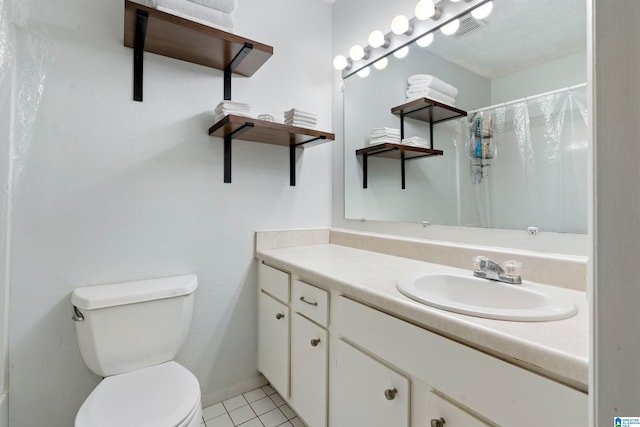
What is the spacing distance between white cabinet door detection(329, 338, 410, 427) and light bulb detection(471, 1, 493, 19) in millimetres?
1522

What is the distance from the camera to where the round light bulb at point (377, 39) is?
171 centimetres

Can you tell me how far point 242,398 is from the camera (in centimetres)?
168

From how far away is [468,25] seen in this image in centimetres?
136

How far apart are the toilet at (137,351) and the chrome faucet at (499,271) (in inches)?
45.1

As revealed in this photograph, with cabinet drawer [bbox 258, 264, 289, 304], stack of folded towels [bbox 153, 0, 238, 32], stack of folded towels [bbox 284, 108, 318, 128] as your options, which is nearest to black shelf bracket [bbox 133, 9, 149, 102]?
stack of folded towels [bbox 153, 0, 238, 32]

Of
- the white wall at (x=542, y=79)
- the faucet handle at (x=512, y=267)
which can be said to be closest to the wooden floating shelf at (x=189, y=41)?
the white wall at (x=542, y=79)

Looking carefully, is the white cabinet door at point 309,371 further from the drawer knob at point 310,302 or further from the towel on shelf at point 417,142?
the towel on shelf at point 417,142

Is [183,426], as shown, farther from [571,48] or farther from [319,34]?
[319,34]

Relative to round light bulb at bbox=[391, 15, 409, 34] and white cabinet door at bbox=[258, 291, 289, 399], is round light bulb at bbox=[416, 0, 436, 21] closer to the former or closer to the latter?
round light bulb at bbox=[391, 15, 409, 34]

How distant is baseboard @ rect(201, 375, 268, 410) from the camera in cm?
162

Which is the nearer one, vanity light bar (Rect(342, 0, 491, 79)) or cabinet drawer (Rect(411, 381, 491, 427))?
cabinet drawer (Rect(411, 381, 491, 427))

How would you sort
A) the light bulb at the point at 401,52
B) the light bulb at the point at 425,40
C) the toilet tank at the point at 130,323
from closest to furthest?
the toilet tank at the point at 130,323, the light bulb at the point at 425,40, the light bulb at the point at 401,52

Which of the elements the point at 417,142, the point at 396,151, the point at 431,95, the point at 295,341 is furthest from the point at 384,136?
the point at 295,341

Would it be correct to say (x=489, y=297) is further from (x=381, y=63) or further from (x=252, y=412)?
(x=381, y=63)
